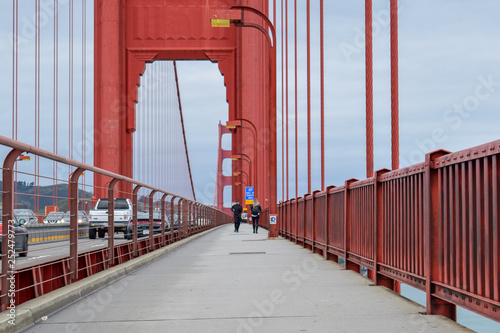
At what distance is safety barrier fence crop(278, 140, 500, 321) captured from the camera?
14.4ft

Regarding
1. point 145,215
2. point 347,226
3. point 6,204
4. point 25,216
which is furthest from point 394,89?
point 6,204

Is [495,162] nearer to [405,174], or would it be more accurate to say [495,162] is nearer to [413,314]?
[413,314]

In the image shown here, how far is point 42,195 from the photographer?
6207 millimetres

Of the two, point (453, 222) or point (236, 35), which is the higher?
point (236, 35)

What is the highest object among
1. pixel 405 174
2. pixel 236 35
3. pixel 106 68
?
pixel 236 35

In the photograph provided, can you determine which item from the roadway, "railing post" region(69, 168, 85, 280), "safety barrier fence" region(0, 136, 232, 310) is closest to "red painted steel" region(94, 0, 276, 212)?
"safety barrier fence" region(0, 136, 232, 310)

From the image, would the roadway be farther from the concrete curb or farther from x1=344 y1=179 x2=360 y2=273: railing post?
x1=344 y1=179 x2=360 y2=273: railing post

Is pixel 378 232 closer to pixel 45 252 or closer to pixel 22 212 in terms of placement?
pixel 45 252

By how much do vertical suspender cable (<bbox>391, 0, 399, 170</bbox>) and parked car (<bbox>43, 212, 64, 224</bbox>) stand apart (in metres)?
5.82

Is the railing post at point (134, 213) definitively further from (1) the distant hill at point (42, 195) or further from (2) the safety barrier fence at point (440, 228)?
(2) the safety barrier fence at point (440, 228)

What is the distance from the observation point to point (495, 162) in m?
4.30

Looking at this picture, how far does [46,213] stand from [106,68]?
115 feet

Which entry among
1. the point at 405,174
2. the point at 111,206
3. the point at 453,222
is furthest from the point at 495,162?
the point at 111,206

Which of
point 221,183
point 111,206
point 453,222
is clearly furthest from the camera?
point 221,183
